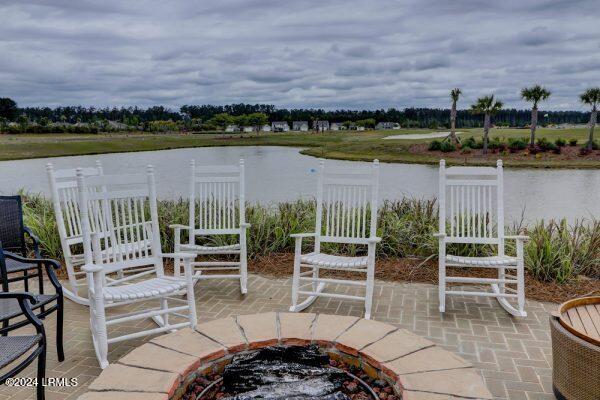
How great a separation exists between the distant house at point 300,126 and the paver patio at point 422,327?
67.1m

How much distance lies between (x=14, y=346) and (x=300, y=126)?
71368mm

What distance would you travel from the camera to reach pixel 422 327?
3.81 metres

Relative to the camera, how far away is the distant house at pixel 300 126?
7138cm

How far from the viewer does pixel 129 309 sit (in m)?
4.32

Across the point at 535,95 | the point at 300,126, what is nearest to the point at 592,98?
the point at 535,95

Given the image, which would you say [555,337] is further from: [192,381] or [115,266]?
[115,266]

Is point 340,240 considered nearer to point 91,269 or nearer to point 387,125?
point 91,269

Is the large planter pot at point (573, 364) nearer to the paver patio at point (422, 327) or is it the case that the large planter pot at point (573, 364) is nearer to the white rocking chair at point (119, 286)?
the paver patio at point (422, 327)

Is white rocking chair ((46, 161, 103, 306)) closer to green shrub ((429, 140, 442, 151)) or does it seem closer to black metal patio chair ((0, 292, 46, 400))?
black metal patio chair ((0, 292, 46, 400))

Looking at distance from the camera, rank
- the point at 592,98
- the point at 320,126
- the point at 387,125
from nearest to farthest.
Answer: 1. the point at 592,98
2. the point at 320,126
3. the point at 387,125

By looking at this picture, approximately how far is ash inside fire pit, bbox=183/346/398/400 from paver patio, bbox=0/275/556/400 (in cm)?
95

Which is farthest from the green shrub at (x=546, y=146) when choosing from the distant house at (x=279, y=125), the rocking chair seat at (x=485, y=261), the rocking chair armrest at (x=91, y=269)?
the distant house at (x=279, y=125)

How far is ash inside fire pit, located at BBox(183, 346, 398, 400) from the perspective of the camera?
2.35m

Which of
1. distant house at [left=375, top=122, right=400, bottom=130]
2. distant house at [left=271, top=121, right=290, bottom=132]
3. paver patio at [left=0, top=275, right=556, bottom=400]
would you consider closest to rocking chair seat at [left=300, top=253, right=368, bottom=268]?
paver patio at [left=0, top=275, right=556, bottom=400]
